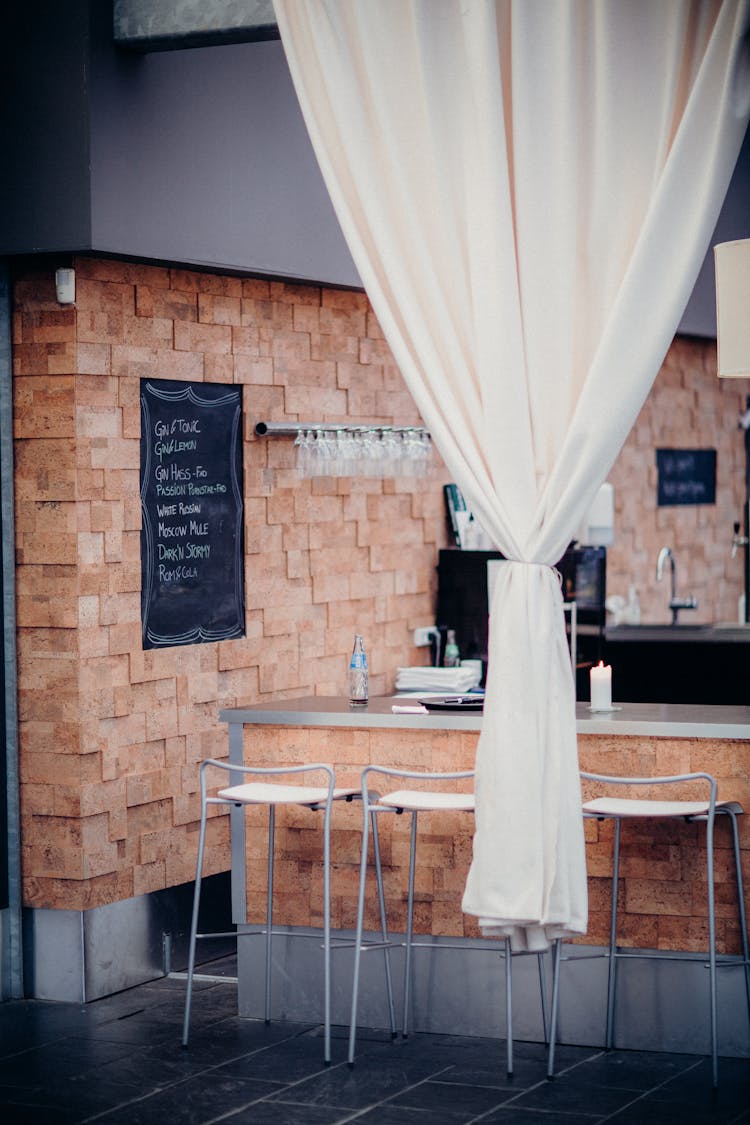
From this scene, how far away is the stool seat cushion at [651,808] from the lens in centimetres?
446

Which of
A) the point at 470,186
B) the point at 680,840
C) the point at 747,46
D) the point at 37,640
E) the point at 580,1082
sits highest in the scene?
the point at 747,46

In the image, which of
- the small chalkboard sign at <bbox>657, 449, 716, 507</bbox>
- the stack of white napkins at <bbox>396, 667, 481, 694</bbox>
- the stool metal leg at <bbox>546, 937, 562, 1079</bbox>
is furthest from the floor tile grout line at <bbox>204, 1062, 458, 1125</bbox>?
the small chalkboard sign at <bbox>657, 449, 716, 507</bbox>

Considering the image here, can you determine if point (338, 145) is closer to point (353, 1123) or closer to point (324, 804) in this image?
point (324, 804)

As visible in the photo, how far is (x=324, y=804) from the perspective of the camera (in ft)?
15.9

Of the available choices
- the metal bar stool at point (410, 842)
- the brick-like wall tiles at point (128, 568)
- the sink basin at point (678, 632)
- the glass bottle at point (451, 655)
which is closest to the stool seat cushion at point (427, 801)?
the metal bar stool at point (410, 842)

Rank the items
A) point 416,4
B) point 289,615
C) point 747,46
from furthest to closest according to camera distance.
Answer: point 289,615 → point 416,4 → point 747,46

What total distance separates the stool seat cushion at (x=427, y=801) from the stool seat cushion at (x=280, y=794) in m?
0.14

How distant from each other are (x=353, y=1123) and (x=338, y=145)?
269cm

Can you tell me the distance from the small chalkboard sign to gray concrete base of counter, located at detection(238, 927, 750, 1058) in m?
5.27

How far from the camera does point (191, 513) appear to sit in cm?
591

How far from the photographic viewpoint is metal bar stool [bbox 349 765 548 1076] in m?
4.59

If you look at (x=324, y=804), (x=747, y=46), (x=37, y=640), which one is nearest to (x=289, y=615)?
(x=37, y=640)

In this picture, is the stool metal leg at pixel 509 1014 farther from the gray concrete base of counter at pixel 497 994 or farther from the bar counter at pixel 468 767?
the bar counter at pixel 468 767

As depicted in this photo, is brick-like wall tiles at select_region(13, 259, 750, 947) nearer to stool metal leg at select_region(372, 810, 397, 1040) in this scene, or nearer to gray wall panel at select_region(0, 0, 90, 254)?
stool metal leg at select_region(372, 810, 397, 1040)
